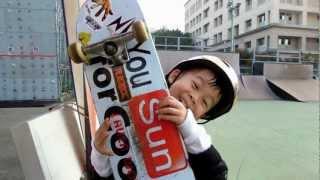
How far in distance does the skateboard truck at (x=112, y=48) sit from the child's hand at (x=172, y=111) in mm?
139

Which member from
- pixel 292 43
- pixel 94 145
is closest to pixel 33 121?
pixel 94 145

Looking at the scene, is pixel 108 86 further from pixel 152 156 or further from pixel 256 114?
pixel 256 114

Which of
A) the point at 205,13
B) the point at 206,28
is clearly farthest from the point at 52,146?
the point at 206,28

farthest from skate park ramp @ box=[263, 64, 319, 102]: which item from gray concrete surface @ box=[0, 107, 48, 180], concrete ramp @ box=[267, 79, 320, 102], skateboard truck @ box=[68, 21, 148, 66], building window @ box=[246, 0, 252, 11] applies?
building window @ box=[246, 0, 252, 11]

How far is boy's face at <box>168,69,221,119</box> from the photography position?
941 mm

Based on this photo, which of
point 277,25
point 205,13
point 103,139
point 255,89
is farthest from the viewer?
point 205,13

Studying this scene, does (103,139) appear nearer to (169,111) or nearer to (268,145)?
(169,111)

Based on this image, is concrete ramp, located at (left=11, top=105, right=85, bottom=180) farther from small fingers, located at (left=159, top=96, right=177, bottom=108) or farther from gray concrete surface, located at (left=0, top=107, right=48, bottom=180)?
small fingers, located at (left=159, top=96, right=177, bottom=108)

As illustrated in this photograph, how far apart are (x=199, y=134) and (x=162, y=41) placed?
15947 millimetres

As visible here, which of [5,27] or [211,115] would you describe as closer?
[211,115]

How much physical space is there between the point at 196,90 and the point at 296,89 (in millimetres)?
12065

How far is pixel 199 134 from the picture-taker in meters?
0.90

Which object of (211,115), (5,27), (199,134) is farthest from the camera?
(5,27)

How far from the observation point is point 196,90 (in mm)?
957
